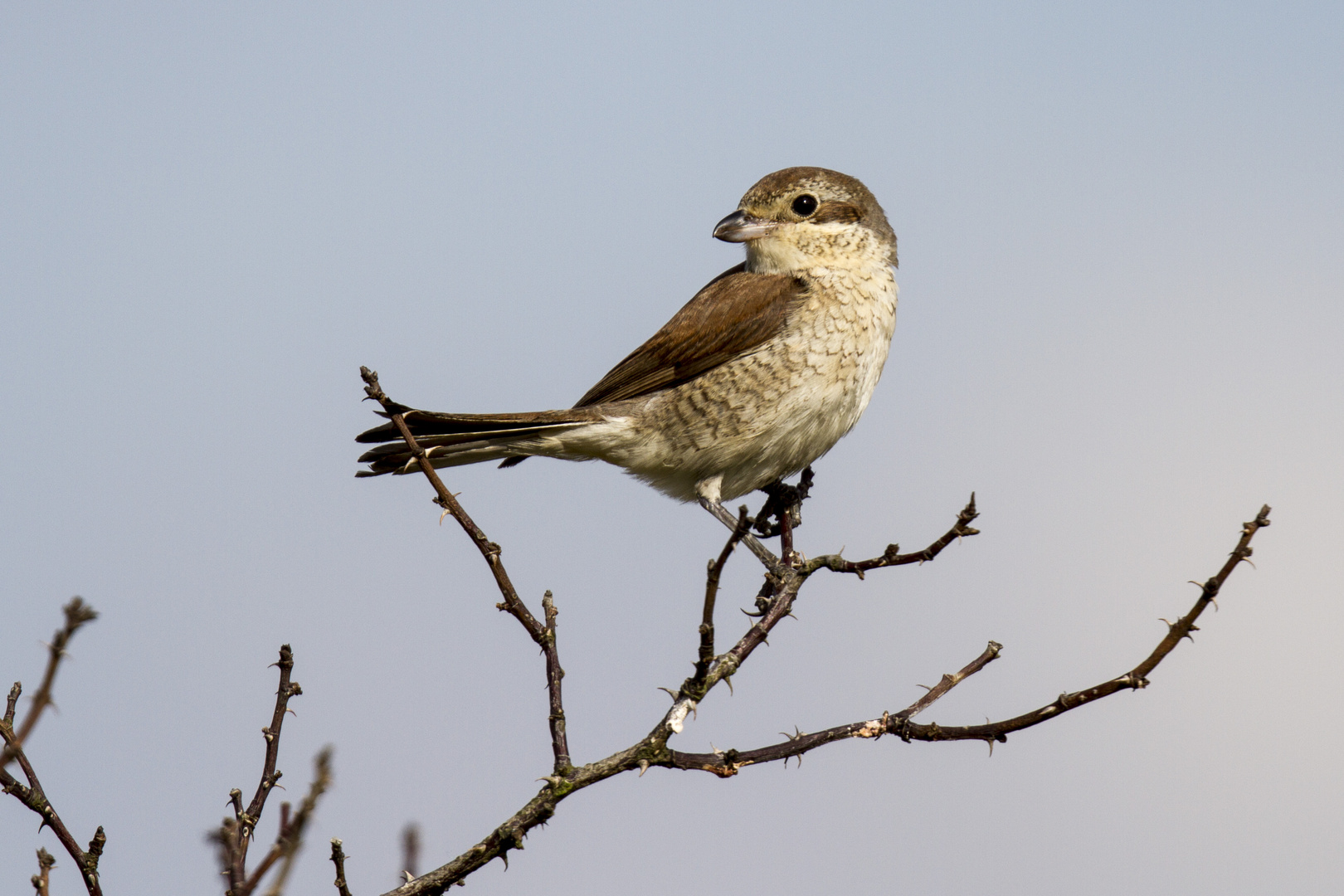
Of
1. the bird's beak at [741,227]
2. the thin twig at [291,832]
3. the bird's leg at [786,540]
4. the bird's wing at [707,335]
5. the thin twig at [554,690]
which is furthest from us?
the bird's beak at [741,227]

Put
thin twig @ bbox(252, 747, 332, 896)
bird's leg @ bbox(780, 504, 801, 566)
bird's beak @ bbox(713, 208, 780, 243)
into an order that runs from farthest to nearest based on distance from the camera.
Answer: bird's beak @ bbox(713, 208, 780, 243)
bird's leg @ bbox(780, 504, 801, 566)
thin twig @ bbox(252, 747, 332, 896)

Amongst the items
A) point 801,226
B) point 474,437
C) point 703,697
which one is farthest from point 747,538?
point 703,697

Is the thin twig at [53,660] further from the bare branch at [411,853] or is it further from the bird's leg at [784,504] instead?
the bird's leg at [784,504]

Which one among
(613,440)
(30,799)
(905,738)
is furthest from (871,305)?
(30,799)

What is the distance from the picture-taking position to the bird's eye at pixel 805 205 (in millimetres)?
5383

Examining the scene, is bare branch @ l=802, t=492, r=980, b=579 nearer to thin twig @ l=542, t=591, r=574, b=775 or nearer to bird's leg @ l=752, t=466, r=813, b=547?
thin twig @ l=542, t=591, r=574, b=775

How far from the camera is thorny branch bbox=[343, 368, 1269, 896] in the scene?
8.67 ft

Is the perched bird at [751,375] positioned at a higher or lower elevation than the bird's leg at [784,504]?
higher

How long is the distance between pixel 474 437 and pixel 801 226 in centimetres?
166

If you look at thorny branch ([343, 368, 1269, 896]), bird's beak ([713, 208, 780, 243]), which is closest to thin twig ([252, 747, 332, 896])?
thorny branch ([343, 368, 1269, 896])

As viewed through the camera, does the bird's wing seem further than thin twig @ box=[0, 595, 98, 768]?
Yes

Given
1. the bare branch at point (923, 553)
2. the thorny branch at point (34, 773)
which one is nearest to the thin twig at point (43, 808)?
the thorny branch at point (34, 773)

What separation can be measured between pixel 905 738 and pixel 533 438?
2.49 metres

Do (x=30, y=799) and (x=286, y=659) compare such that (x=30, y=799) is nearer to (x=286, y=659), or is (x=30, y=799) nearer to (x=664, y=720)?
(x=286, y=659)
